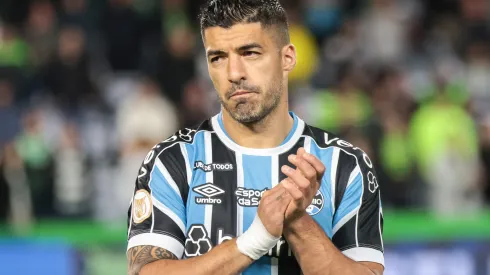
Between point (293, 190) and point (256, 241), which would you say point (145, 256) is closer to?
point (256, 241)

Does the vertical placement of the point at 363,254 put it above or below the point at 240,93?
below

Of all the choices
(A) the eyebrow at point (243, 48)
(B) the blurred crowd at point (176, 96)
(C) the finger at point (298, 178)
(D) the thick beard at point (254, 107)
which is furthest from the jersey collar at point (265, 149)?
(B) the blurred crowd at point (176, 96)

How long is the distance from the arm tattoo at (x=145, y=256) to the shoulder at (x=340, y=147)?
0.82 metres

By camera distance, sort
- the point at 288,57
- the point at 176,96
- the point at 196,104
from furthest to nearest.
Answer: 1. the point at 176,96
2. the point at 196,104
3. the point at 288,57

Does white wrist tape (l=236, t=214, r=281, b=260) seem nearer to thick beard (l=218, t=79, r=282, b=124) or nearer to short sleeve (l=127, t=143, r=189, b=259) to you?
short sleeve (l=127, t=143, r=189, b=259)

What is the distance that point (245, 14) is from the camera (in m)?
3.80

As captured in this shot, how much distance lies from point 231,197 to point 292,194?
1.53 ft

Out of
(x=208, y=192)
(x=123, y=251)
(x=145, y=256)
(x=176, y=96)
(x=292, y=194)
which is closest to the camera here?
(x=292, y=194)

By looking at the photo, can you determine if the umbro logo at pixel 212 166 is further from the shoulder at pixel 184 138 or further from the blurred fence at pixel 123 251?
the blurred fence at pixel 123 251

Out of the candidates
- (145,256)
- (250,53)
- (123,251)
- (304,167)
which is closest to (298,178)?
(304,167)

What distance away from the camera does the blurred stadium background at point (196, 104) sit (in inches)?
413

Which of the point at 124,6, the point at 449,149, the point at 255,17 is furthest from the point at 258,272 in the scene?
the point at 124,6

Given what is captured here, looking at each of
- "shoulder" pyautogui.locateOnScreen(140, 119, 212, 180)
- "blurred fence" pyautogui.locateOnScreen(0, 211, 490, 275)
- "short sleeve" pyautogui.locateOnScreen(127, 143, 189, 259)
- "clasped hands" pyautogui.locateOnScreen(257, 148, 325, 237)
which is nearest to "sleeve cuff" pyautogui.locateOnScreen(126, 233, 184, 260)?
"short sleeve" pyautogui.locateOnScreen(127, 143, 189, 259)

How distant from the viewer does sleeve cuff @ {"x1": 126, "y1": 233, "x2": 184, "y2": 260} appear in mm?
3744
